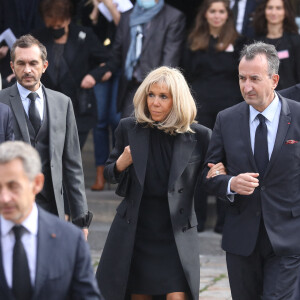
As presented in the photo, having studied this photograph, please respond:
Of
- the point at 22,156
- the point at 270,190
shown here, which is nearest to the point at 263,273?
the point at 270,190

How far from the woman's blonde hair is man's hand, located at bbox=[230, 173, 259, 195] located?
0.66 m

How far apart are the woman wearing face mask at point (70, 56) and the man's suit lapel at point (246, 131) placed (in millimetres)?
3438

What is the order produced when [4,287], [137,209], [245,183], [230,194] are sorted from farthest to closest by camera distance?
[137,209] → [230,194] → [245,183] → [4,287]

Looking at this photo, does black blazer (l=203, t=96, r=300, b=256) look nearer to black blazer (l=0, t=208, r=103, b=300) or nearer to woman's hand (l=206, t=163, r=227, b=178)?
woman's hand (l=206, t=163, r=227, b=178)

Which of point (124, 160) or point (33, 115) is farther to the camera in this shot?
point (33, 115)

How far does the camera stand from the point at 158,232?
6.03 meters

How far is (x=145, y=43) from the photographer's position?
9.28 meters

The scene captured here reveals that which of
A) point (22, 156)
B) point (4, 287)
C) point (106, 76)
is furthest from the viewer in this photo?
point (106, 76)

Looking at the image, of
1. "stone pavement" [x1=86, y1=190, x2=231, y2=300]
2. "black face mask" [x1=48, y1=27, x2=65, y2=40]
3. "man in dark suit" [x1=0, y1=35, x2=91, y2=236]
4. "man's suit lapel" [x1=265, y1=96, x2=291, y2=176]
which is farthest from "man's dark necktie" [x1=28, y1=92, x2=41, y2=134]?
"black face mask" [x1=48, y1=27, x2=65, y2=40]

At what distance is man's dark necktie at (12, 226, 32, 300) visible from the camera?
411 cm

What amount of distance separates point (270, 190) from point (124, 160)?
958mm

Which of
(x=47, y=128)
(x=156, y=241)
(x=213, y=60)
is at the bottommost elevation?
(x=156, y=241)

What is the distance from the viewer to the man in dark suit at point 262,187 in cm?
566

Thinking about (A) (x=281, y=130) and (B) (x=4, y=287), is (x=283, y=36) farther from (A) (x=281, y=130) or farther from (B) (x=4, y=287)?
(B) (x=4, y=287)
